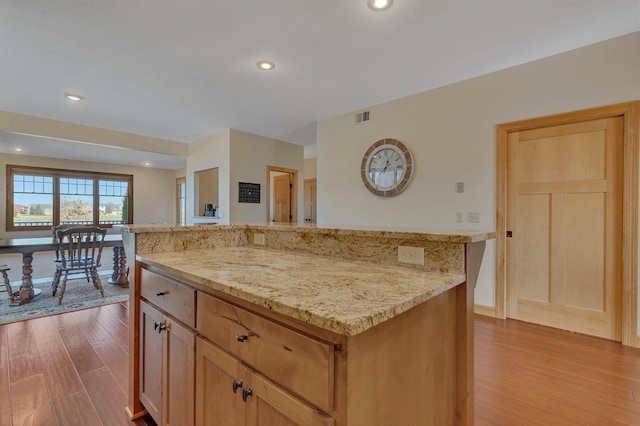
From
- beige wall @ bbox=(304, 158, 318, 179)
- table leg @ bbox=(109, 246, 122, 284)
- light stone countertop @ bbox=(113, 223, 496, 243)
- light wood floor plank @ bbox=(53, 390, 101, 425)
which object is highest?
beige wall @ bbox=(304, 158, 318, 179)

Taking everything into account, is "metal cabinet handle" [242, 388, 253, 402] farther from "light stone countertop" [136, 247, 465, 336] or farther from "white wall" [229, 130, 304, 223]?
"white wall" [229, 130, 304, 223]

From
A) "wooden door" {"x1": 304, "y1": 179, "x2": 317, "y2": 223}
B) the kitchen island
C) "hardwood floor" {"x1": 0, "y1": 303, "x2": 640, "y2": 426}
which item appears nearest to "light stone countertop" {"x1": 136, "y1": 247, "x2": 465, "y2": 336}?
the kitchen island

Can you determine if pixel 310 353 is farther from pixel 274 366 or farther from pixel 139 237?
pixel 139 237

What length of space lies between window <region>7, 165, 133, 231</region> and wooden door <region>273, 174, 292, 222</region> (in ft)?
16.0

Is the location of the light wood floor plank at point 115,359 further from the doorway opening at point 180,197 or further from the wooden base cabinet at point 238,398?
the doorway opening at point 180,197

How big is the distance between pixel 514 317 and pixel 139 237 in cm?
342

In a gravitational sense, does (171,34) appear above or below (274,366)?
above

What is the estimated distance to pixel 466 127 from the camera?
3186 millimetres

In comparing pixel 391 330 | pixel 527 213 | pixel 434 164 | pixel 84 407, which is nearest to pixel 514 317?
pixel 527 213

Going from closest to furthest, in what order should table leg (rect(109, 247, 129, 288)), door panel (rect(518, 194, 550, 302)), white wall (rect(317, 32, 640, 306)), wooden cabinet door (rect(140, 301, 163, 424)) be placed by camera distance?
1. wooden cabinet door (rect(140, 301, 163, 424))
2. white wall (rect(317, 32, 640, 306))
3. door panel (rect(518, 194, 550, 302))
4. table leg (rect(109, 247, 129, 288))

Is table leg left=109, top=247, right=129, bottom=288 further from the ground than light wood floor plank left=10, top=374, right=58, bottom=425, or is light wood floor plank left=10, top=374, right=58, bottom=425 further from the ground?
table leg left=109, top=247, right=129, bottom=288

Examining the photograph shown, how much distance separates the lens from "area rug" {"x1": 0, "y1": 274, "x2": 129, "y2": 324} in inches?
123

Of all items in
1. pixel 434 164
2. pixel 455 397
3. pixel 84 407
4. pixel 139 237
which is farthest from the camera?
pixel 434 164

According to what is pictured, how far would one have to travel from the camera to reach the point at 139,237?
1.57 metres
